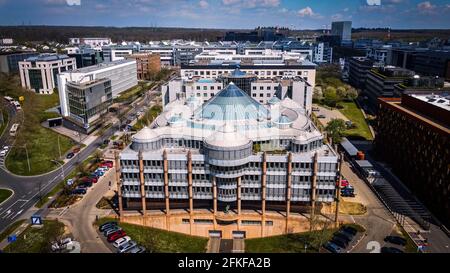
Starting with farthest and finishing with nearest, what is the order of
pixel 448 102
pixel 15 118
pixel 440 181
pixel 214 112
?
pixel 15 118
pixel 214 112
pixel 448 102
pixel 440 181

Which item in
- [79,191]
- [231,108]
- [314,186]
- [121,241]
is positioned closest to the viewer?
[121,241]

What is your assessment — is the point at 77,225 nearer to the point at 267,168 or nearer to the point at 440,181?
the point at 267,168

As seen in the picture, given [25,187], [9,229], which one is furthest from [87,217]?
[25,187]

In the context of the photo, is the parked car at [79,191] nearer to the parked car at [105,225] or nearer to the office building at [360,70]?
the parked car at [105,225]

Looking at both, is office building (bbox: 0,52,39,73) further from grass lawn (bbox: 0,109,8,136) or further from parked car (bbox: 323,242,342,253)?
parked car (bbox: 323,242,342,253)

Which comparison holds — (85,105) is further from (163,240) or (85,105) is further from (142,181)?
(163,240)
